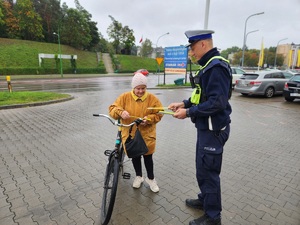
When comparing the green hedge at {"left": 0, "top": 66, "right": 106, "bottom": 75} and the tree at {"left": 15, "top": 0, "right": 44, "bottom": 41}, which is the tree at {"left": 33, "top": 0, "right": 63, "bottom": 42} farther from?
the green hedge at {"left": 0, "top": 66, "right": 106, "bottom": 75}

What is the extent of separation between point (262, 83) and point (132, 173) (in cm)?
1111

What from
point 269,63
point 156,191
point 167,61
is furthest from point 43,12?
point 269,63

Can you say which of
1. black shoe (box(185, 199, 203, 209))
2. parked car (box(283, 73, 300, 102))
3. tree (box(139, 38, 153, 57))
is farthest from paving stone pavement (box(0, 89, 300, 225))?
tree (box(139, 38, 153, 57))

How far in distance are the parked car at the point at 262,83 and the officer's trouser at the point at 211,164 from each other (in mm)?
11316

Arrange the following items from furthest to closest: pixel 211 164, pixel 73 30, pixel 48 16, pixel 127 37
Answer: pixel 127 37 → pixel 48 16 → pixel 73 30 → pixel 211 164

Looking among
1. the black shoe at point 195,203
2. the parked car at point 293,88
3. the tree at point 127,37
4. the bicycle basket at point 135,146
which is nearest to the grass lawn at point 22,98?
the bicycle basket at point 135,146

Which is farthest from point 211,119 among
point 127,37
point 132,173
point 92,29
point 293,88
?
point 92,29

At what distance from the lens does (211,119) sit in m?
2.12

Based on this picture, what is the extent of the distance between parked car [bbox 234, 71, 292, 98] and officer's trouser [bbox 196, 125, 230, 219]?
11.3 m

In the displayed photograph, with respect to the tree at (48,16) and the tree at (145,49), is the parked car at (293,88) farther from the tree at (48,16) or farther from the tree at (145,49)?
the tree at (145,49)

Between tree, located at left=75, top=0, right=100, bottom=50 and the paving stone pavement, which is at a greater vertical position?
tree, located at left=75, top=0, right=100, bottom=50

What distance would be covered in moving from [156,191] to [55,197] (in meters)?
1.43

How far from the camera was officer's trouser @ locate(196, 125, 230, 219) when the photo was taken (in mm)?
2145

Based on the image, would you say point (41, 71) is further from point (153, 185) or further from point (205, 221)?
point (205, 221)
